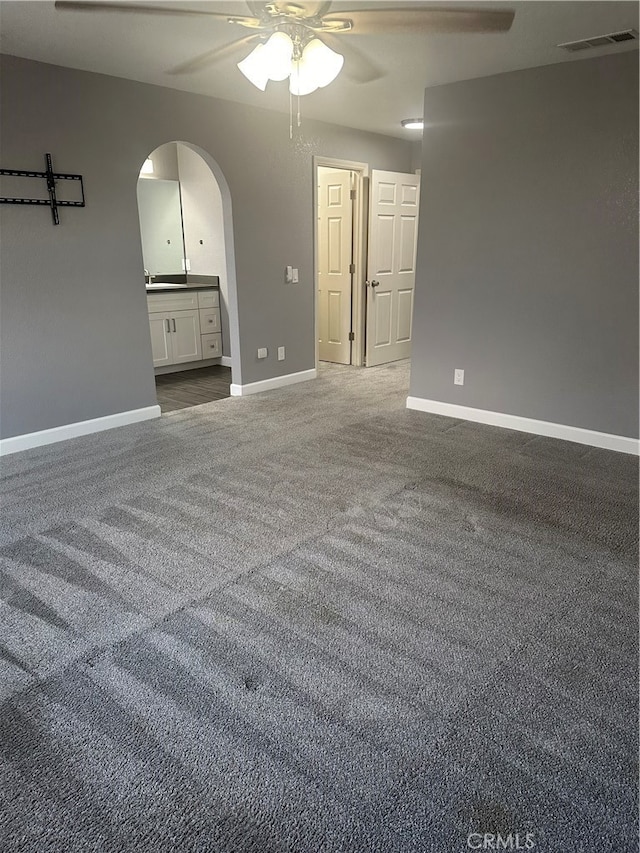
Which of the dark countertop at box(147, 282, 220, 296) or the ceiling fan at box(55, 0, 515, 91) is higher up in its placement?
the ceiling fan at box(55, 0, 515, 91)

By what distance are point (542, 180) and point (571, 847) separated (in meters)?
3.72

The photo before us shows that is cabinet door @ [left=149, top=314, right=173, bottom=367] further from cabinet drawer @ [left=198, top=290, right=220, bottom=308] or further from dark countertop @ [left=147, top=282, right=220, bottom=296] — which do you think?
cabinet drawer @ [left=198, top=290, right=220, bottom=308]

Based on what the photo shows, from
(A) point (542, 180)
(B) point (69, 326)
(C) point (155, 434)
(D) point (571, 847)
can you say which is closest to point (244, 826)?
(D) point (571, 847)

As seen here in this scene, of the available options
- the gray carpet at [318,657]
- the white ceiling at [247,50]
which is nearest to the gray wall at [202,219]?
the white ceiling at [247,50]

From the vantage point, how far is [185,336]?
236 inches

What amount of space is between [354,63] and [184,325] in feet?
10.7

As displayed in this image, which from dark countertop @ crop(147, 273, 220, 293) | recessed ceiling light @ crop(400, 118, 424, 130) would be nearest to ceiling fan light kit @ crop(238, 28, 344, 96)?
recessed ceiling light @ crop(400, 118, 424, 130)

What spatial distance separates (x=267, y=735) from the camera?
64.2 inches

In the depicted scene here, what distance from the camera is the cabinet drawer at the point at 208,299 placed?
605 centimetres

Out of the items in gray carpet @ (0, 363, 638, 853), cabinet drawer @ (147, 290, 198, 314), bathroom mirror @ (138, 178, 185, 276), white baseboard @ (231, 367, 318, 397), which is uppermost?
bathroom mirror @ (138, 178, 185, 276)

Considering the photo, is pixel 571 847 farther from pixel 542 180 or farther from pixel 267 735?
pixel 542 180

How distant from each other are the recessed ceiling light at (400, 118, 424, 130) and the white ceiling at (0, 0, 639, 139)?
2.76 feet

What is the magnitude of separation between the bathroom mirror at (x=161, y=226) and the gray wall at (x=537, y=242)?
10.2 feet

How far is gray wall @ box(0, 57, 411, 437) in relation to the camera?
3.58 m
